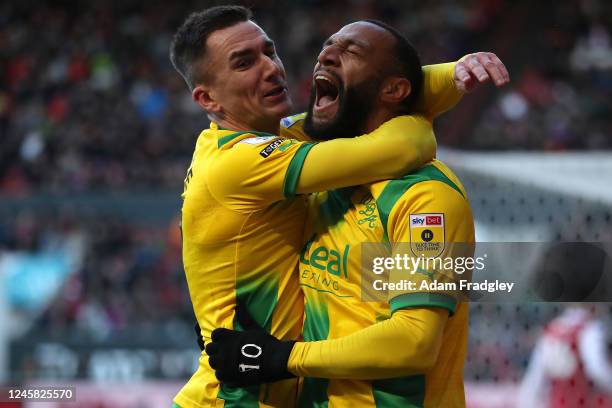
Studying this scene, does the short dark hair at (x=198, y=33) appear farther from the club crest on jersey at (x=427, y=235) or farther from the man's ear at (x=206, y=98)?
the club crest on jersey at (x=427, y=235)

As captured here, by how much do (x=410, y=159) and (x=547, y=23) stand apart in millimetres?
12547

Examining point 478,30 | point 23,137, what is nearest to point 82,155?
point 23,137

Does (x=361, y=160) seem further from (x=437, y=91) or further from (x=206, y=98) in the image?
(x=206, y=98)

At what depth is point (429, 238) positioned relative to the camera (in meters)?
3.03

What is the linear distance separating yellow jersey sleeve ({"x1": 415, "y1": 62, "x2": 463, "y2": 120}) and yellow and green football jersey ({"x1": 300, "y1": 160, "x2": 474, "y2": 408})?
0.88ft

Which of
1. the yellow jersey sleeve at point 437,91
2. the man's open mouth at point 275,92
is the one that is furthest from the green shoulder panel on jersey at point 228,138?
the yellow jersey sleeve at point 437,91

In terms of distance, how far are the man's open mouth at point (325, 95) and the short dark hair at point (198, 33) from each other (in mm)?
442

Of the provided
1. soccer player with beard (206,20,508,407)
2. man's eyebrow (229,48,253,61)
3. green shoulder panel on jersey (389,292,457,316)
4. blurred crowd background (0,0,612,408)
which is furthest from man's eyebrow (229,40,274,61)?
blurred crowd background (0,0,612,408)

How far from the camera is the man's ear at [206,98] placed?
3656 mm

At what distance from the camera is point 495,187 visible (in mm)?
6539

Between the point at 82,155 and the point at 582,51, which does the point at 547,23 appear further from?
Answer: the point at 82,155

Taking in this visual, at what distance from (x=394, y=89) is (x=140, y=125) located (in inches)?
476

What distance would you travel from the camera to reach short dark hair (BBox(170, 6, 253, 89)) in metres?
3.67

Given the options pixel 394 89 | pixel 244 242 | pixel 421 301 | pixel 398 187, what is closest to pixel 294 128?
pixel 394 89
